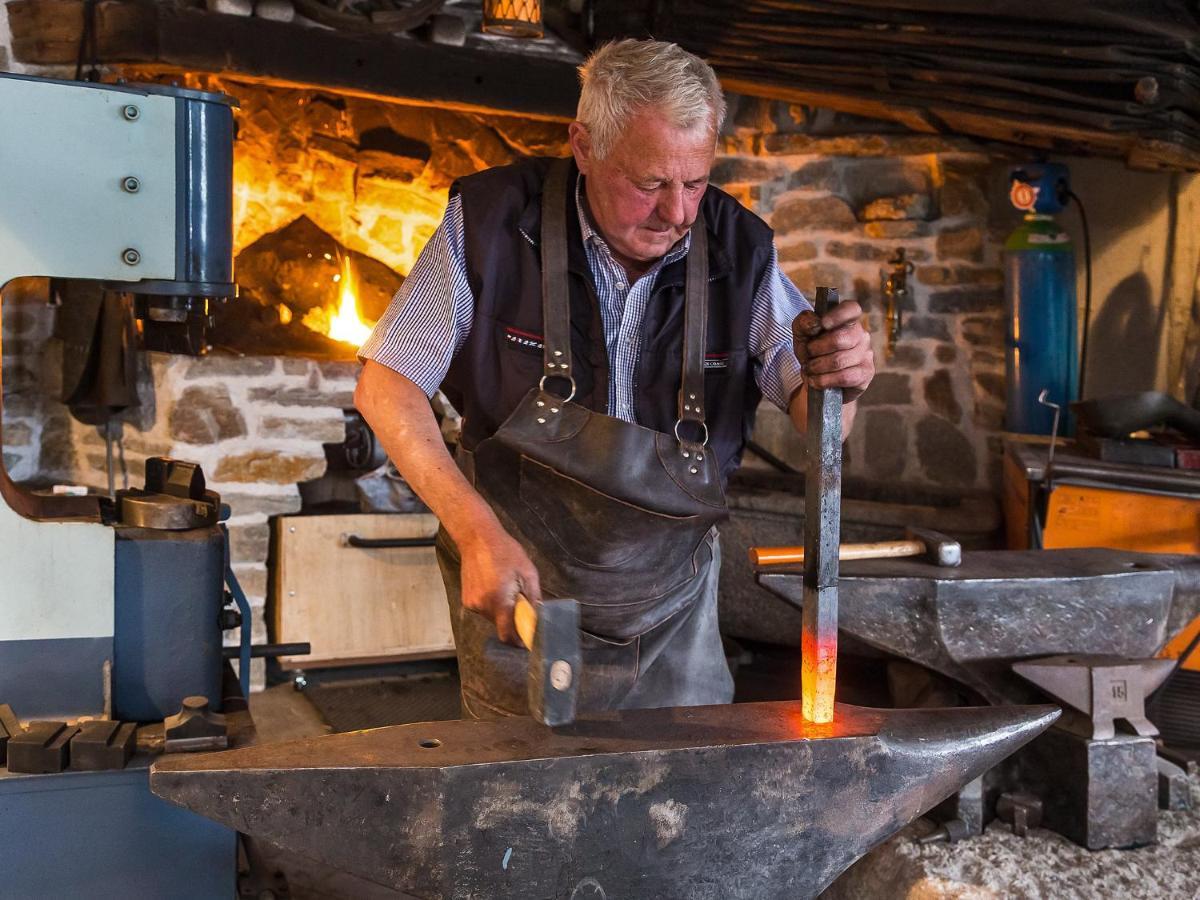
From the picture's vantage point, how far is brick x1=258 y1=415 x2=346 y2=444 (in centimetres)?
439

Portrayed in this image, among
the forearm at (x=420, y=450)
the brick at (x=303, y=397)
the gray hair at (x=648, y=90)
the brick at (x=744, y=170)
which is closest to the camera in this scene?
the forearm at (x=420, y=450)

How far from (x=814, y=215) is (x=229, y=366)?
7.21ft

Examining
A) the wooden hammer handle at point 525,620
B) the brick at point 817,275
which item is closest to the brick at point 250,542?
the brick at point 817,275

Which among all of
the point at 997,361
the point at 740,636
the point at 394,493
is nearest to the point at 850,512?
the point at 740,636

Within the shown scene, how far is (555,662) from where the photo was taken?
4.98 ft

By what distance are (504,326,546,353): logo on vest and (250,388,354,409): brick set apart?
234 cm

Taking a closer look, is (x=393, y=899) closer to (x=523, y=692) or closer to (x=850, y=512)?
(x=523, y=692)

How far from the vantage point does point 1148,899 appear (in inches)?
83.1

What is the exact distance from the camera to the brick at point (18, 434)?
4.43 meters

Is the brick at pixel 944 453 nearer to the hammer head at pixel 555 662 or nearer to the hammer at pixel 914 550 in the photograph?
the hammer at pixel 914 550

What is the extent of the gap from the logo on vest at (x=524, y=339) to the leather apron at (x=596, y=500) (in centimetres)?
4

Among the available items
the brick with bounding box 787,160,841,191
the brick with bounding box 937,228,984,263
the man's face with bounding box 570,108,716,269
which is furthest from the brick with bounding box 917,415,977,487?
the man's face with bounding box 570,108,716,269

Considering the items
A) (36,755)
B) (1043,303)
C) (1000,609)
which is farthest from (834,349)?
(1043,303)

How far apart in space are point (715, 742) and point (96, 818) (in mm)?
879
